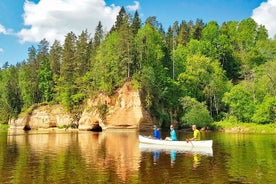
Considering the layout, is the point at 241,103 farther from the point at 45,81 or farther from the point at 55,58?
the point at 55,58

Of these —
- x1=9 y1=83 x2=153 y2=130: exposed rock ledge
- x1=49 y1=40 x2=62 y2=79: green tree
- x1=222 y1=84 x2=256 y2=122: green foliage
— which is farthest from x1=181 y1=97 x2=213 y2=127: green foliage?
x1=49 y1=40 x2=62 y2=79: green tree

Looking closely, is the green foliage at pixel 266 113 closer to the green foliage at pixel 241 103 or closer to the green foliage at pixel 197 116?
the green foliage at pixel 241 103

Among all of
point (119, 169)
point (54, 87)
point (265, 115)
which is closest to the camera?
point (119, 169)

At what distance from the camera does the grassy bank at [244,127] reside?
64688 mm

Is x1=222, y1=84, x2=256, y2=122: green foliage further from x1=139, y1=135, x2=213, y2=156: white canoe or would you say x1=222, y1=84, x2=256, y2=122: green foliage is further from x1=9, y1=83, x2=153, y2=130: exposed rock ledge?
x1=139, y1=135, x2=213, y2=156: white canoe

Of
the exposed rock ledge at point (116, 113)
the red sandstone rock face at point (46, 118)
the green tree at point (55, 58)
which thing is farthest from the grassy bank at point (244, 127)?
the green tree at point (55, 58)

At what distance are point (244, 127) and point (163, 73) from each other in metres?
23.5

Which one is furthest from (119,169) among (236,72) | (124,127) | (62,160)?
(236,72)

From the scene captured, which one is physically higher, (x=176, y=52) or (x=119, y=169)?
(x=176, y=52)

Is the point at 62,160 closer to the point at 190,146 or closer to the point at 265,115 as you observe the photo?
the point at 190,146

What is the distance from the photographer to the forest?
241ft

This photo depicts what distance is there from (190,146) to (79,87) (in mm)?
53700

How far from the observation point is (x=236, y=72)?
101812mm

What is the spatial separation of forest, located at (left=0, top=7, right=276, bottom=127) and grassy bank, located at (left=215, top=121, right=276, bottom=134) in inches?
84.3
